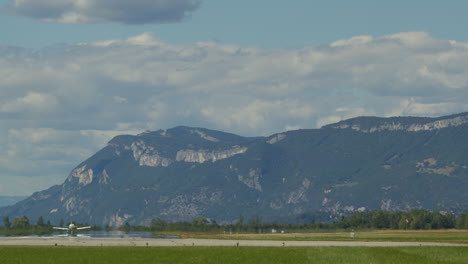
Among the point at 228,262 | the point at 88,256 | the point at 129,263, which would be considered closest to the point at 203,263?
the point at 228,262

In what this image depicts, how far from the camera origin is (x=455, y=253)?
364 feet

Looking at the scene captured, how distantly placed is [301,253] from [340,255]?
28.1 feet

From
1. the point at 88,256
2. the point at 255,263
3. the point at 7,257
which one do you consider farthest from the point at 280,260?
the point at 7,257

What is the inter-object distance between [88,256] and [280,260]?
26.1 metres

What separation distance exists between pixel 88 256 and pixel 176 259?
1364cm

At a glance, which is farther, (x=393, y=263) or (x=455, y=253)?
(x=455, y=253)

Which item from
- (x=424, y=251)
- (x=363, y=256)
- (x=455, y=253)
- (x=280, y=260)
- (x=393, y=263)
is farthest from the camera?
(x=424, y=251)

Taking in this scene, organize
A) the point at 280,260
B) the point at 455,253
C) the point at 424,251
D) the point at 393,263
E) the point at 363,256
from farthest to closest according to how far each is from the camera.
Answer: the point at 424,251, the point at 455,253, the point at 363,256, the point at 280,260, the point at 393,263

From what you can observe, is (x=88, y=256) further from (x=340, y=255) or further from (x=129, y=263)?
(x=340, y=255)

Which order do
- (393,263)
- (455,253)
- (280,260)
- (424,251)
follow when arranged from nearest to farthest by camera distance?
(393,263), (280,260), (455,253), (424,251)

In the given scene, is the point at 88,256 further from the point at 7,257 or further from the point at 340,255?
the point at 340,255

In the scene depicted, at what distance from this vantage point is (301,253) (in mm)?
113312

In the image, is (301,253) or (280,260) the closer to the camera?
(280,260)

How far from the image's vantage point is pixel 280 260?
97.0 meters
